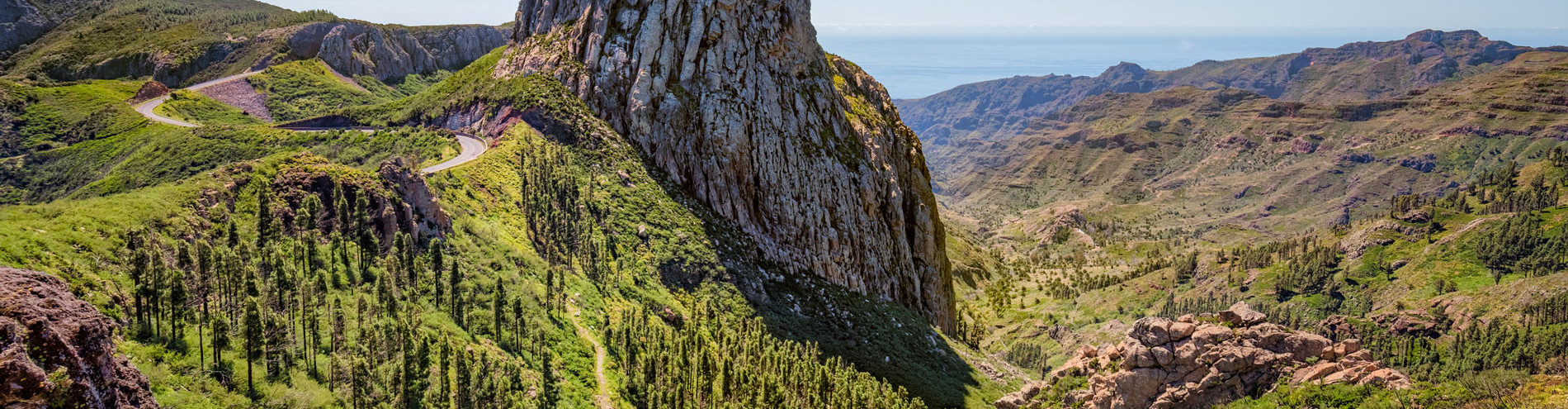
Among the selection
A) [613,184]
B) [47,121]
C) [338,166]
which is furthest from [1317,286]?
[47,121]

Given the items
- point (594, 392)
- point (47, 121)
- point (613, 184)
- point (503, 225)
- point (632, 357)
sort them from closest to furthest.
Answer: point (594, 392)
point (632, 357)
point (503, 225)
point (613, 184)
point (47, 121)

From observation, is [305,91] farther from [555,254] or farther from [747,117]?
[555,254]

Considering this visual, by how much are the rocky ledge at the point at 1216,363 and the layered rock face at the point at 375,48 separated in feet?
541

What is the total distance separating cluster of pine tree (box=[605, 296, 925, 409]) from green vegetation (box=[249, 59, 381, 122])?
4048 inches

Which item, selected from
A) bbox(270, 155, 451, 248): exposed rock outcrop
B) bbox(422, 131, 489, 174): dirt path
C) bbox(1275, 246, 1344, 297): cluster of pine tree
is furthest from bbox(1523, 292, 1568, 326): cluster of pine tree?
bbox(270, 155, 451, 248): exposed rock outcrop

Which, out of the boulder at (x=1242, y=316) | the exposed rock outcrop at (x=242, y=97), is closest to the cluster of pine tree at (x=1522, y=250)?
the boulder at (x=1242, y=316)

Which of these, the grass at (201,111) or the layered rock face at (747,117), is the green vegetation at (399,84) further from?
the layered rock face at (747,117)

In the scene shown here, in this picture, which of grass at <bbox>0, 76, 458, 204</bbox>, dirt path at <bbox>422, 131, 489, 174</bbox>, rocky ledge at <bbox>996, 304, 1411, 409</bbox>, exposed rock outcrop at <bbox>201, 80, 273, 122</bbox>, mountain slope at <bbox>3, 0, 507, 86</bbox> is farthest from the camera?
mountain slope at <bbox>3, 0, 507, 86</bbox>

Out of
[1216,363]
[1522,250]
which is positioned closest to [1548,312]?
[1522,250]

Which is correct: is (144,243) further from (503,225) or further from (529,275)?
(503,225)

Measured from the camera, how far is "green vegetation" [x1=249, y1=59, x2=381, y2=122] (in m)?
128

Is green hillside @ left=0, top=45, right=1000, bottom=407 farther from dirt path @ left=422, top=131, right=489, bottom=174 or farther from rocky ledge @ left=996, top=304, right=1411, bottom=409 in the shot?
rocky ledge @ left=996, top=304, right=1411, bottom=409

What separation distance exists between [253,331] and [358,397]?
4846 millimetres

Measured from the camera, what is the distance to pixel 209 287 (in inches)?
1207
